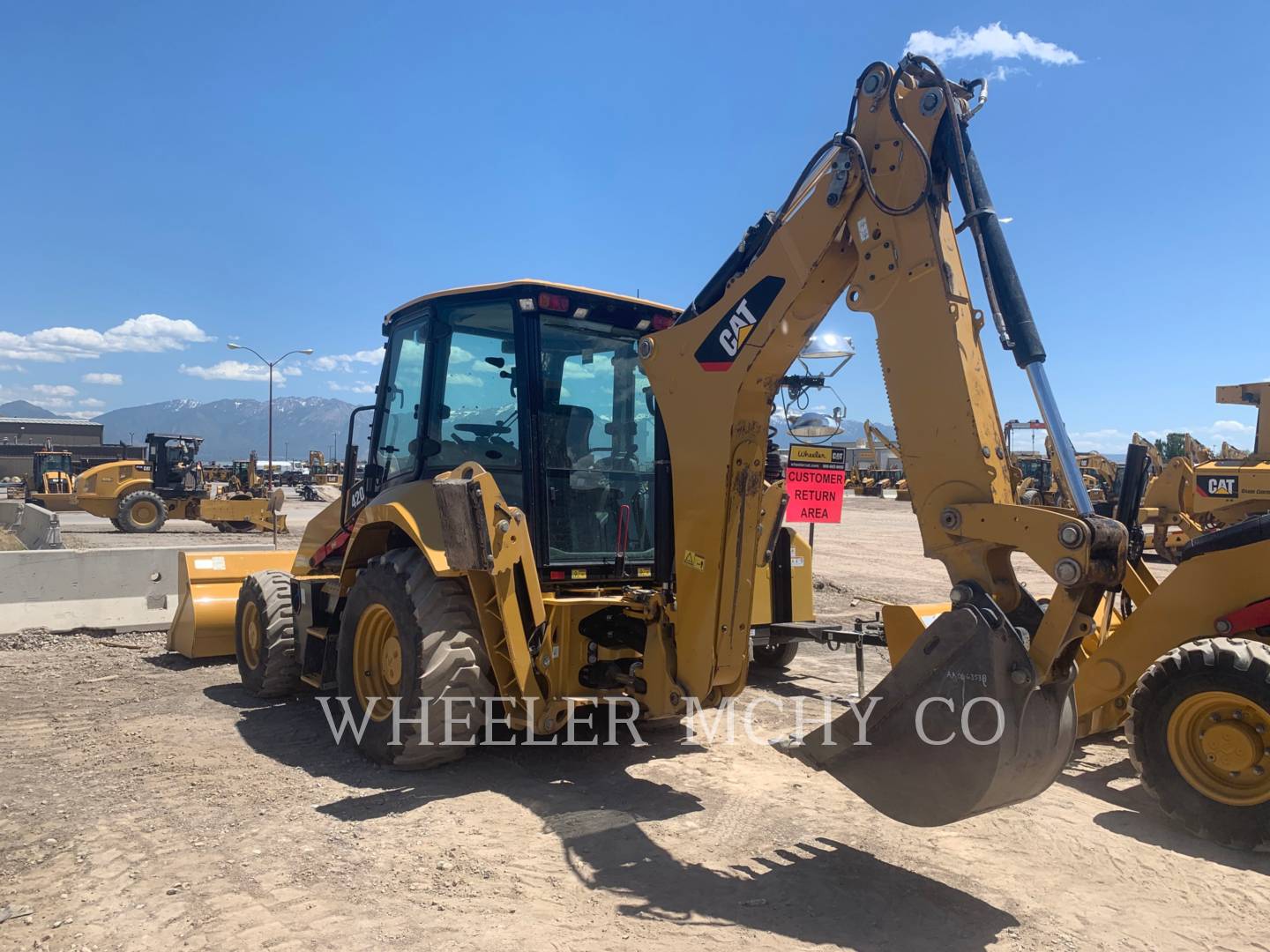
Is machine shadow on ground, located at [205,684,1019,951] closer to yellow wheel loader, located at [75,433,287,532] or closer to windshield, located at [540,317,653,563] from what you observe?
windshield, located at [540,317,653,563]

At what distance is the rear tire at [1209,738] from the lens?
4.44 metres

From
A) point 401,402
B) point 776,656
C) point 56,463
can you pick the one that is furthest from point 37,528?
point 56,463

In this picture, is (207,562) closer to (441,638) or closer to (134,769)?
(134,769)

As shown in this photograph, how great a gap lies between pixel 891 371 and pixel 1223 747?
2.76 m

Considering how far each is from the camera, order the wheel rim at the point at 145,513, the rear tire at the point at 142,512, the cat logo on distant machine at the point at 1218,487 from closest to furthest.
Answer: the cat logo on distant machine at the point at 1218,487 < the rear tire at the point at 142,512 < the wheel rim at the point at 145,513

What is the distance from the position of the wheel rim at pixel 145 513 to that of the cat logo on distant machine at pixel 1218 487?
2632 centimetres

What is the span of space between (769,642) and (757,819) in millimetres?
2430

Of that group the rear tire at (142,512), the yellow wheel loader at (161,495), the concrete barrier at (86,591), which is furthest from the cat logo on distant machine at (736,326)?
the rear tire at (142,512)

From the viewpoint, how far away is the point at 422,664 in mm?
4879

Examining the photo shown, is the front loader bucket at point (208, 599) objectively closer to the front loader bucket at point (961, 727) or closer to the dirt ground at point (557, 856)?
the dirt ground at point (557, 856)

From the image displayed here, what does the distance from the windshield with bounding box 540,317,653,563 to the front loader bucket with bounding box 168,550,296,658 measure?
4.25 meters

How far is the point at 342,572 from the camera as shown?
6062 millimetres

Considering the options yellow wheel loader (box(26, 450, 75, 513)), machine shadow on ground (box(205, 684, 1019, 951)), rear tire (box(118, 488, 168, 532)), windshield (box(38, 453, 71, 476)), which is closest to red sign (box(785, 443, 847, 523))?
machine shadow on ground (box(205, 684, 1019, 951))

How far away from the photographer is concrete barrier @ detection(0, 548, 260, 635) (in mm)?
9188
